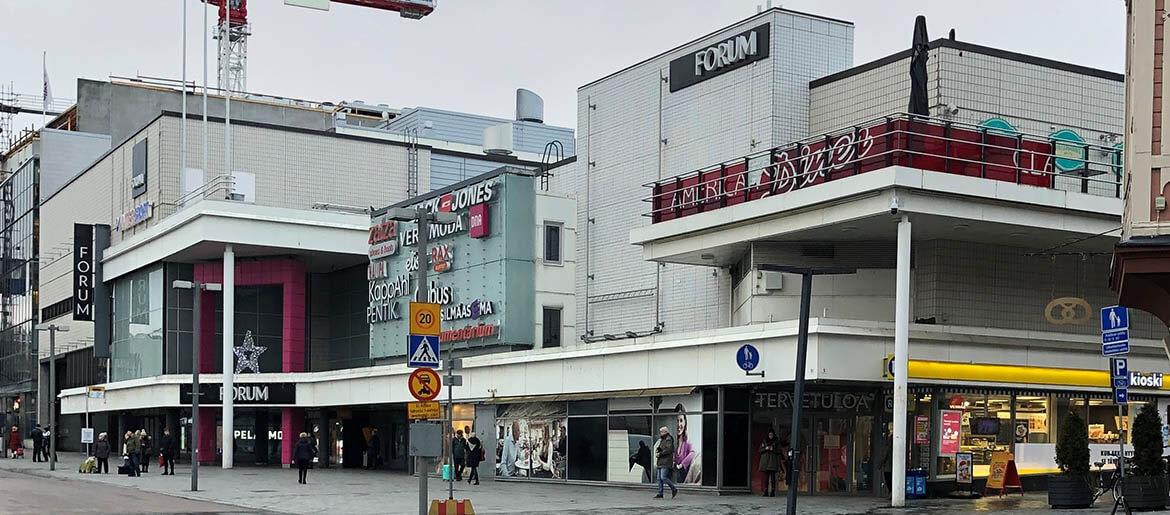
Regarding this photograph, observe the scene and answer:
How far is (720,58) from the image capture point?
3634cm

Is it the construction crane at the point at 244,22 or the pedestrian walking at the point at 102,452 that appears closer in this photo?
the pedestrian walking at the point at 102,452

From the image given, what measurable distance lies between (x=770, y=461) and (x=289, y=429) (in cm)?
2803

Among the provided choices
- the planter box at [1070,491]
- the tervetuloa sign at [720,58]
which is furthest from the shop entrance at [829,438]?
the tervetuloa sign at [720,58]

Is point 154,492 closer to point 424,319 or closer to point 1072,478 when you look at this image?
point 424,319

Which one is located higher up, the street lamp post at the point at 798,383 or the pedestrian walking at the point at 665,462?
the street lamp post at the point at 798,383

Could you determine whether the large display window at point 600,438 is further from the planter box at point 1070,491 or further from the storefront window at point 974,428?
the planter box at point 1070,491

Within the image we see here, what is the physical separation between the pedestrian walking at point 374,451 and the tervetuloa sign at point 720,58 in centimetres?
1885

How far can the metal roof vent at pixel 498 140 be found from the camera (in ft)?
188

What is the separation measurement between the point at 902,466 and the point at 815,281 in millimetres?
6582

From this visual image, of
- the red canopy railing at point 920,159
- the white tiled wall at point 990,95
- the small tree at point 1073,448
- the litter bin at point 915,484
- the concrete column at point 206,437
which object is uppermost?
the white tiled wall at point 990,95

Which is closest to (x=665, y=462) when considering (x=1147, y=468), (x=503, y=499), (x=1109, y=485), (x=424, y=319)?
(x=503, y=499)

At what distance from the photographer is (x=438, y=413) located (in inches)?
901

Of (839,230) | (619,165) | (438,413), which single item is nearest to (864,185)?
(839,230)

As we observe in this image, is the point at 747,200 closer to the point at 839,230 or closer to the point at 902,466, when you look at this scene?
the point at 839,230
